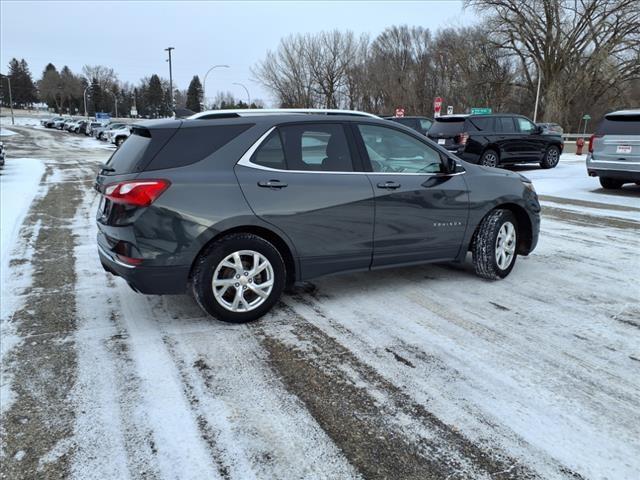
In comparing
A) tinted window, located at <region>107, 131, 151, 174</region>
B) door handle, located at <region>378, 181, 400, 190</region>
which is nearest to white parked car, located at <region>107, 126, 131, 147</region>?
tinted window, located at <region>107, 131, 151, 174</region>

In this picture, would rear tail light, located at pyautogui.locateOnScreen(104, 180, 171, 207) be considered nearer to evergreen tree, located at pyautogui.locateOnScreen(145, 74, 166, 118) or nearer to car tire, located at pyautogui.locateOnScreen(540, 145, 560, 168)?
car tire, located at pyautogui.locateOnScreen(540, 145, 560, 168)

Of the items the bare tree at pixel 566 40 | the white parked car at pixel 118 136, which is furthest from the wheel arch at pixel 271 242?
the bare tree at pixel 566 40

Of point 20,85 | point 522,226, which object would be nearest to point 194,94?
point 20,85

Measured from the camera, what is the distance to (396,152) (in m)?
4.92

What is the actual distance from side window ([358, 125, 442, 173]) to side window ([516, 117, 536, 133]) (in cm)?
1315

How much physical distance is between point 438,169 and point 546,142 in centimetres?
1431

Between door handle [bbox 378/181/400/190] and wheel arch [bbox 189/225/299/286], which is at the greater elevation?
door handle [bbox 378/181/400/190]

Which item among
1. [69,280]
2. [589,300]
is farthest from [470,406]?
[69,280]

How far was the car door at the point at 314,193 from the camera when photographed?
4168 mm

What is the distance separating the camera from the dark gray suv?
153 inches

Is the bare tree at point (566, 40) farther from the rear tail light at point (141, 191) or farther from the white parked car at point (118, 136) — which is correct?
the rear tail light at point (141, 191)

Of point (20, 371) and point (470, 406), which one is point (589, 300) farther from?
point (20, 371)

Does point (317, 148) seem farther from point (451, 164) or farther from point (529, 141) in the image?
point (529, 141)

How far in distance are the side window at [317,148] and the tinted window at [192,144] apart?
1.41ft
